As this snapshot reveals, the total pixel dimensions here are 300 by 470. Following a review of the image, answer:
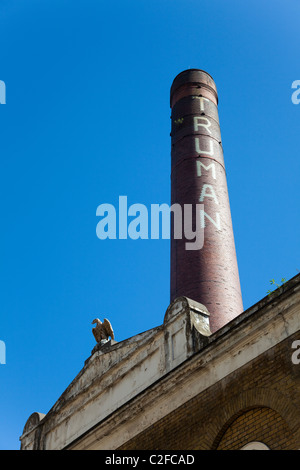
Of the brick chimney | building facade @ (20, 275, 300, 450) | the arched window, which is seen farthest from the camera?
the brick chimney

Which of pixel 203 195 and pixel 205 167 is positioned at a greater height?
pixel 205 167

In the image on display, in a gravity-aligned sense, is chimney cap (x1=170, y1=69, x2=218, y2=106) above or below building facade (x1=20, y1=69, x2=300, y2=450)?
above

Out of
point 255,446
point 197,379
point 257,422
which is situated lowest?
point 255,446

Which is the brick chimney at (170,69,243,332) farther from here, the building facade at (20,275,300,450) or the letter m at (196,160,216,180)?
the building facade at (20,275,300,450)

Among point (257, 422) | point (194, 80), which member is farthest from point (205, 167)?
point (257, 422)

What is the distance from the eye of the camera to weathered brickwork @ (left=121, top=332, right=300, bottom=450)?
377 inches

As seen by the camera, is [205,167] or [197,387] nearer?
[197,387]

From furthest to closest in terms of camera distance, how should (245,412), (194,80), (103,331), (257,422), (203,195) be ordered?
(194,80)
(203,195)
(103,331)
(245,412)
(257,422)

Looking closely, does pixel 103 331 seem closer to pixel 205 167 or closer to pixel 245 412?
pixel 245 412

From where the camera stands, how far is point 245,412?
1037 cm

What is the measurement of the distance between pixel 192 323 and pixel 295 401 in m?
3.39

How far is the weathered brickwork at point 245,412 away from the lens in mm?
9578

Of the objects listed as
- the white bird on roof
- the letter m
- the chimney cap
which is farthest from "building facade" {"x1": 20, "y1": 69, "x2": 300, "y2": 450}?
the chimney cap
